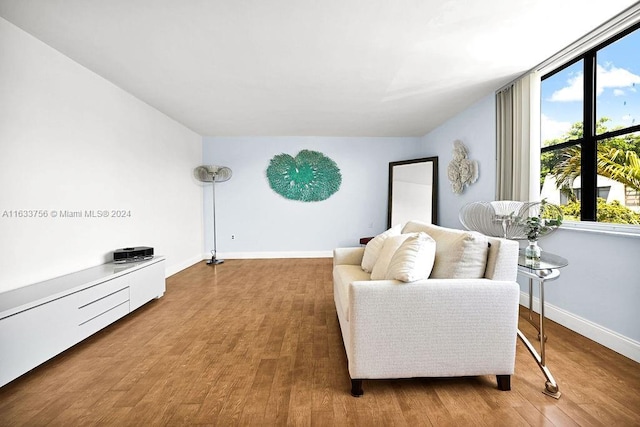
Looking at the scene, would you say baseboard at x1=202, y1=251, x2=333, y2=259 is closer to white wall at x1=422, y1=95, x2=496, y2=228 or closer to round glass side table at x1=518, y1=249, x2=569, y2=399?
→ white wall at x1=422, y1=95, x2=496, y2=228

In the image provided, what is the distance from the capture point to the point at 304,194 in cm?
611

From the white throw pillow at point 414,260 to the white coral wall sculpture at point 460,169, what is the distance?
2.78 meters

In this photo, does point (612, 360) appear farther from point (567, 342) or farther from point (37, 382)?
point (37, 382)

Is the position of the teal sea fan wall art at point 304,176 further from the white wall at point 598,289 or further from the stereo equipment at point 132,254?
the white wall at point 598,289

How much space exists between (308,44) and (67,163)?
2.40 m

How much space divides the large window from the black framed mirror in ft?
8.11

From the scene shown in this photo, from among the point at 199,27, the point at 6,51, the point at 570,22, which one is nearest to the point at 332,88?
the point at 199,27

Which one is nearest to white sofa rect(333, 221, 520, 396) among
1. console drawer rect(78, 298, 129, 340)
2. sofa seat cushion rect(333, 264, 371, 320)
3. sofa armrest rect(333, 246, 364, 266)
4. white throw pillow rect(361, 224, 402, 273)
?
sofa seat cushion rect(333, 264, 371, 320)

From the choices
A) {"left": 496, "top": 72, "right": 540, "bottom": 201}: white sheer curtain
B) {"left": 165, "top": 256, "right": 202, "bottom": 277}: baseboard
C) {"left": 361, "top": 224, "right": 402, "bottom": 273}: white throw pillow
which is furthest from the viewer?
{"left": 165, "top": 256, "right": 202, "bottom": 277}: baseboard

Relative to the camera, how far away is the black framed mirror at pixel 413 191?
18.3 ft

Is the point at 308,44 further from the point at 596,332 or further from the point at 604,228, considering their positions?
the point at 596,332

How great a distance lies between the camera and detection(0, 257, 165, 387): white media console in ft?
5.99

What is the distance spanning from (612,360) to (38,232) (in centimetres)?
440

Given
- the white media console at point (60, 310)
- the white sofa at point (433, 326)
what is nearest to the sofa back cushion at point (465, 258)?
the white sofa at point (433, 326)
